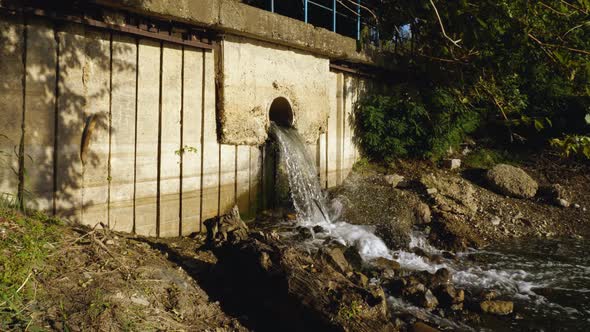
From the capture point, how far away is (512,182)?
8.74m

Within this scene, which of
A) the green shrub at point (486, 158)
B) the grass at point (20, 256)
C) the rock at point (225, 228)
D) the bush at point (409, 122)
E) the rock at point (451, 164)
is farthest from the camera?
the green shrub at point (486, 158)

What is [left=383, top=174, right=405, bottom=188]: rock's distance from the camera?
8516 mm

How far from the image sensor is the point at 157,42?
5520mm

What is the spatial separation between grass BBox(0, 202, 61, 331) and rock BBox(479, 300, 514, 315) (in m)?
3.88

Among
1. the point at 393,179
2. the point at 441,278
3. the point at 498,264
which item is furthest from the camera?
the point at 393,179

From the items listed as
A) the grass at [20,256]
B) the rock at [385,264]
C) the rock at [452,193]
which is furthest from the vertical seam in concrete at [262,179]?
the grass at [20,256]

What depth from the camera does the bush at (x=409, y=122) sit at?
366 inches

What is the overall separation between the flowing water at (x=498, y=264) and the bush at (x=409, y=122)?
80.9 inches

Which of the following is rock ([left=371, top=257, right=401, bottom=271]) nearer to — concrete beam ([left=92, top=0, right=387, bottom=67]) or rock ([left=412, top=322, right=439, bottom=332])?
rock ([left=412, top=322, right=439, bottom=332])

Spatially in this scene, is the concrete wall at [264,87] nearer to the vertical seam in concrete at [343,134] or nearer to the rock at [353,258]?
the vertical seam in concrete at [343,134]

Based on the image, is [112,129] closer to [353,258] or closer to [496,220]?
[353,258]

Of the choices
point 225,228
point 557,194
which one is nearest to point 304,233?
point 225,228

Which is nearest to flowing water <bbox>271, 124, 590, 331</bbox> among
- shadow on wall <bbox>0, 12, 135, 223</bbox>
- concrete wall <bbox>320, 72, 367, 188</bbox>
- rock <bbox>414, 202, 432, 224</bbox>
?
rock <bbox>414, 202, 432, 224</bbox>

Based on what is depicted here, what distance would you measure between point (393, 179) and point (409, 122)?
1.44 metres
